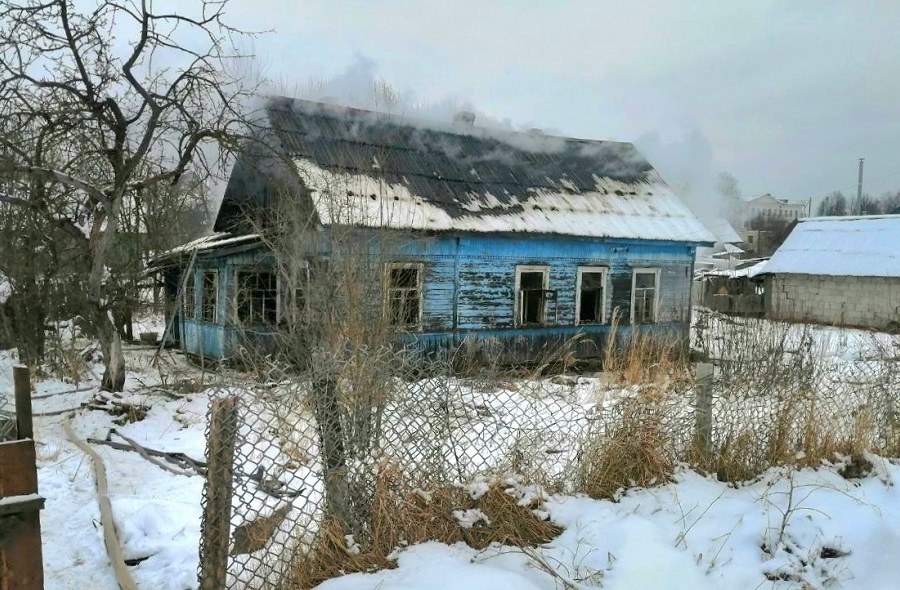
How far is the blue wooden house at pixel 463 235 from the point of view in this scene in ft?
36.5

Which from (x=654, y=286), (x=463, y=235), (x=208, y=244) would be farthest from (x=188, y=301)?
(x=654, y=286)

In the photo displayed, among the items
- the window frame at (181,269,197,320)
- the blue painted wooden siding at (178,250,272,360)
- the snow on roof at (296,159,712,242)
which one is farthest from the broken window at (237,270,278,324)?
the window frame at (181,269,197,320)

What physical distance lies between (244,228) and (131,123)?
4543 millimetres

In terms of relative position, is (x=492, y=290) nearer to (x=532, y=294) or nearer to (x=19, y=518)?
Result: (x=532, y=294)

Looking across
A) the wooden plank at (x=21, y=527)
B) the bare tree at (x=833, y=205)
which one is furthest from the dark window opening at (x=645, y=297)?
the bare tree at (x=833, y=205)

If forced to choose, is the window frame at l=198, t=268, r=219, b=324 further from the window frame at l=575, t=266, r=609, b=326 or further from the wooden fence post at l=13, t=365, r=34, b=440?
the wooden fence post at l=13, t=365, r=34, b=440

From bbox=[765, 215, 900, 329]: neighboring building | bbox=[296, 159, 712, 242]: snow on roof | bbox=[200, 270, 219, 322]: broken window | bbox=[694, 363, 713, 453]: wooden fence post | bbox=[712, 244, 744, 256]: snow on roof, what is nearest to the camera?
bbox=[694, 363, 713, 453]: wooden fence post

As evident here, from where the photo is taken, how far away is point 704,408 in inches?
150

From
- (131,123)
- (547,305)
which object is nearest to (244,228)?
(131,123)

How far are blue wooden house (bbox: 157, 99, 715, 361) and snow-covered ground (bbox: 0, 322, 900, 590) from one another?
556cm

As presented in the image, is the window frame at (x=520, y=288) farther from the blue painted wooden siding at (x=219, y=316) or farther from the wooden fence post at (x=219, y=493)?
the wooden fence post at (x=219, y=493)

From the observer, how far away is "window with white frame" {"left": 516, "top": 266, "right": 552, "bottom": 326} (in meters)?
12.5

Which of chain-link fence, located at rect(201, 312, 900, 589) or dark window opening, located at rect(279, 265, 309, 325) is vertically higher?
dark window opening, located at rect(279, 265, 309, 325)

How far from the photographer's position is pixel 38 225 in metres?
11.0
